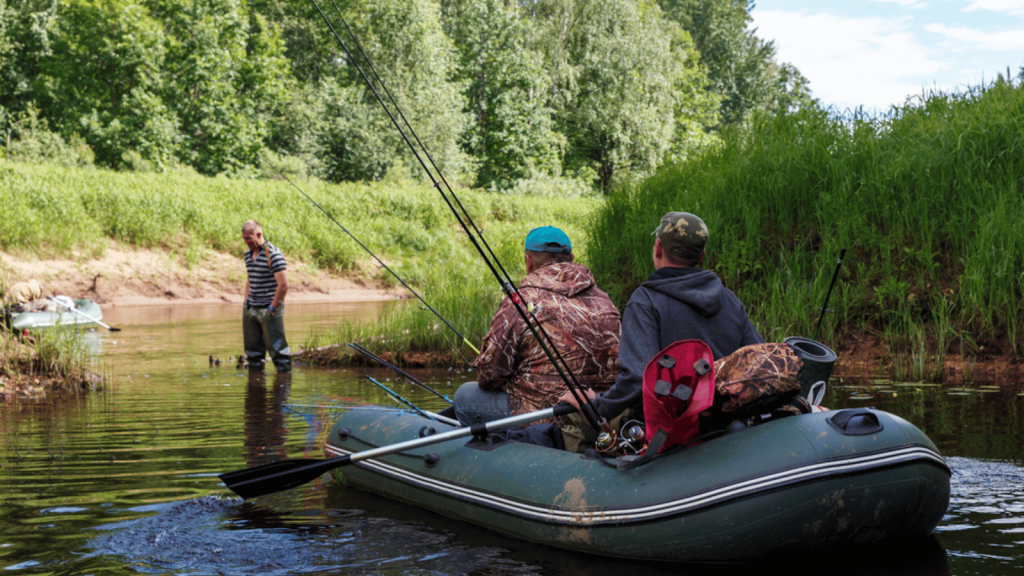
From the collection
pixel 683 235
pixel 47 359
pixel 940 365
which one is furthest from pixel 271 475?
pixel 940 365

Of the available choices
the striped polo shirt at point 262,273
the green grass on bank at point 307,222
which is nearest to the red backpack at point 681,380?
the striped polo shirt at point 262,273

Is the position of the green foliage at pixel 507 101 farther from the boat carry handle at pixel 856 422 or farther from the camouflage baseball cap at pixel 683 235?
the boat carry handle at pixel 856 422

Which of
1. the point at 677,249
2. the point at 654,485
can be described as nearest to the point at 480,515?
the point at 654,485

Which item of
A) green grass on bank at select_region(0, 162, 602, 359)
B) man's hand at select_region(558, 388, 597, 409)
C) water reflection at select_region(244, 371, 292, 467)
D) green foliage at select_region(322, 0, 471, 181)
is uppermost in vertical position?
green foliage at select_region(322, 0, 471, 181)

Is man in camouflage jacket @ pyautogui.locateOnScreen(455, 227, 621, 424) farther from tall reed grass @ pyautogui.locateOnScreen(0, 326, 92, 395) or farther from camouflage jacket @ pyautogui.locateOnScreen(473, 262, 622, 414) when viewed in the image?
tall reed grass @ pyautogui.locateOnScreen(0, 326, 92, 395)

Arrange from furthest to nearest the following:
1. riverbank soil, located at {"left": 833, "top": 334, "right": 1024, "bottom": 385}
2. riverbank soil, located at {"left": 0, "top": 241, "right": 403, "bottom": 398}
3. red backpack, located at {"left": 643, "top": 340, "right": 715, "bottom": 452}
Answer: riverbank soil, located at {"left": 0, "top": 241, "right": 403, "bottom": 398} → riverbank soil, located at {"left": 833, "top": 334, "right": 1024, "bottom": 385} → red backpack, located at {"left": 643, "top": 340, "right": 715, "bottom": 452}

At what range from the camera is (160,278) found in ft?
68.9

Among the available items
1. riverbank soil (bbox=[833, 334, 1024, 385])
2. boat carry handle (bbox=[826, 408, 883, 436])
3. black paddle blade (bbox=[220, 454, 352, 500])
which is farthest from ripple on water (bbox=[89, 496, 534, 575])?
riverbank soil (bbox=[833, 334, 1024, 385])

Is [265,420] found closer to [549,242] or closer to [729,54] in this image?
[549,242]

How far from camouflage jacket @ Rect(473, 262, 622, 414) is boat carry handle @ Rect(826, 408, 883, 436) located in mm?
1150

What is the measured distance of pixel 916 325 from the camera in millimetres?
8461

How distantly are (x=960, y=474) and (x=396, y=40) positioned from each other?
36.0m

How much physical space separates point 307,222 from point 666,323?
23275 mm

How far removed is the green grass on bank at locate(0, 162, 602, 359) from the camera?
11445mm
